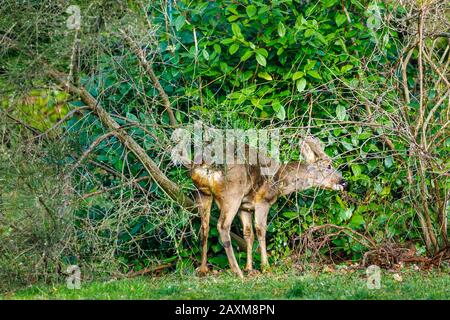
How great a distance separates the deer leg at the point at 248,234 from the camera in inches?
479

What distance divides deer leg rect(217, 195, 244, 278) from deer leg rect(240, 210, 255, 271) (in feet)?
0.93

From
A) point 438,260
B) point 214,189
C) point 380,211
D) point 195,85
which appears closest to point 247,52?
point 195,85

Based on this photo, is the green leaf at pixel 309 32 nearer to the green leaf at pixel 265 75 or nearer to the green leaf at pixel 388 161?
the green leaf at pixel 265 75

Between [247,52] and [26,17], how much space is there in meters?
3.12

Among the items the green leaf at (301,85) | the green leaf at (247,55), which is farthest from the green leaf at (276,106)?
the green leaf at (247,55)

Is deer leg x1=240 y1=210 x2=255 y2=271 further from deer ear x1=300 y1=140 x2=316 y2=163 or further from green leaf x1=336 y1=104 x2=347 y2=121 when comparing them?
green leaf x1=336 y1=104 x2=347 y2=121

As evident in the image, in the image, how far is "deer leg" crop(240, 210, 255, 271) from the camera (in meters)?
12.2

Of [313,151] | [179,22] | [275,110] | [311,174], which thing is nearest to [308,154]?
[313,151]

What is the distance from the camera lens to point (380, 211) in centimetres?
1304

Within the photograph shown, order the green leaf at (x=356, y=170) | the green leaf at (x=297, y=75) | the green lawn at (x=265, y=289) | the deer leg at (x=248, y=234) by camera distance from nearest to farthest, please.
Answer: the green lawn at (x=265, y=289) < the deer leg at (x=248, y=234) < the green leaf at (x=297, y=75) < the green leaf at (x=356, y=170)

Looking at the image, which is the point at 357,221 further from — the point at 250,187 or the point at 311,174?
the point at 250,187

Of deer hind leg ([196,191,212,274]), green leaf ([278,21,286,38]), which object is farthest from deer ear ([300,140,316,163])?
green leaf ([278,21,286,38])

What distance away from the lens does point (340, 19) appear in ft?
42.0

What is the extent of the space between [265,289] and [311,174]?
2636 mm
